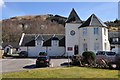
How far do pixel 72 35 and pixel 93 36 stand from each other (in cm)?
561

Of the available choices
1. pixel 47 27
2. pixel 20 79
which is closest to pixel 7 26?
pixel 47 27

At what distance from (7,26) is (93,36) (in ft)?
205

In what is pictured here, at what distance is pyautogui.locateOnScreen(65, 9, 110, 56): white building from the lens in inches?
2117

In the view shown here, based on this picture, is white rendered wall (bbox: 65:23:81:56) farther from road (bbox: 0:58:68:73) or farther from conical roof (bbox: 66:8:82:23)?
road (bbox: 0:58:68:73)

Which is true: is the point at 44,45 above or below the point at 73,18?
below

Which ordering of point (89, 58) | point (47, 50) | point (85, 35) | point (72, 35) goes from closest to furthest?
point (89, 58), point (85, 35), point (72, 35), point (47, 50)

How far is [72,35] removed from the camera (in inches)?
2263

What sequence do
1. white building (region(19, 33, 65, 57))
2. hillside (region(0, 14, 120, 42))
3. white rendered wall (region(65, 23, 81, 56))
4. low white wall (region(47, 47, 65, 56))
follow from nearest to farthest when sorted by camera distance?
white rendered wall (region(65, 23, 81, 56)) → low white wall (region(47, 47, 65, 56)) → white building (region(19, 33, 65, 57)) → hillside (region(0, 14, 120, 42))

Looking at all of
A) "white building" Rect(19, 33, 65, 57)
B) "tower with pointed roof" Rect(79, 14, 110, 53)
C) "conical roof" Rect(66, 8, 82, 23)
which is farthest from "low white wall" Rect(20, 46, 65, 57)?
"conical roof" Rect(66, 8, 82, 23)

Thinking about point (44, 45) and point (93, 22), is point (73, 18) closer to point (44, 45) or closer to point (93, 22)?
point (93, 22)

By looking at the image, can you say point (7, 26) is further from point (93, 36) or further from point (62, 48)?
point (93, 36)

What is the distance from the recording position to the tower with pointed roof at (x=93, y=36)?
176 feet

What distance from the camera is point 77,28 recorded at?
57.2 metres

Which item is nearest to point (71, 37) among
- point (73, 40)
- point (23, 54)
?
point (73, 40)
